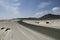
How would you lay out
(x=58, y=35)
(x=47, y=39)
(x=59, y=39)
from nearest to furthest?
1. (x=59, y=39)
2. (x=58, y=35)
3. (x=47, y=39)

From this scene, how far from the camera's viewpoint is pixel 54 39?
10.6 m

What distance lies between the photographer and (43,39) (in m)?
11.7

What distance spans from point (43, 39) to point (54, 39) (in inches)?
53.9

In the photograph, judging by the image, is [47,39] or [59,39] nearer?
[59,39]

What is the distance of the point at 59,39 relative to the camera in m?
9.88

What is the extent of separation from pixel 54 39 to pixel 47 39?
97cm

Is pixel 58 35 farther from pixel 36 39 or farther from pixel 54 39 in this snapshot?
pixel 36 39

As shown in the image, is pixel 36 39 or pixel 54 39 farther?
pixel 36 39

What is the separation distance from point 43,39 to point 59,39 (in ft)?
6.91

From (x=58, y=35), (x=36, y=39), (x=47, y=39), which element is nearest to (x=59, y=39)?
(x=58, y=35)

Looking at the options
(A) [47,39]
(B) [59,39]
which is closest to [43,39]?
(A) [47,39]

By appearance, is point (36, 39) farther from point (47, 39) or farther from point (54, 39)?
point (54, 39)

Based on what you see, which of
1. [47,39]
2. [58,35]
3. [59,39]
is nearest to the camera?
[59,39]

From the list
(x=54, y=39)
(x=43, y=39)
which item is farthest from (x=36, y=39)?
(x=54, y=39)
